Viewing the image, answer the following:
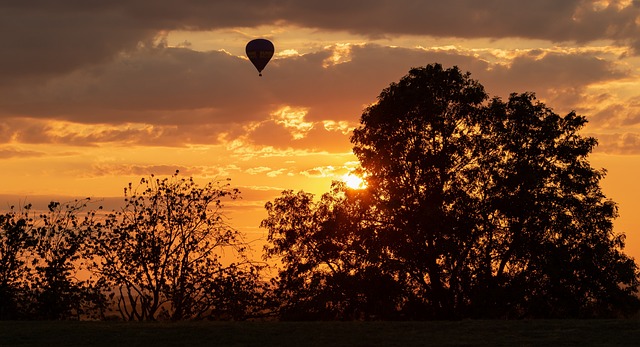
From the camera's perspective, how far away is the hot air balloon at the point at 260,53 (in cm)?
6831

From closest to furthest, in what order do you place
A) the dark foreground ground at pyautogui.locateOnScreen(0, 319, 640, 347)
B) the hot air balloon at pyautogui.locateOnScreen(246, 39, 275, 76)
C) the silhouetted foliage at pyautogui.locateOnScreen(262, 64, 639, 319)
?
the dark foreground ground at pyautogui.locateOnScreen(0, 319, 640, 347)
the silhouetted foliage at pyautogui.locateOnScreen(262, 64, 639, 319)
the hot air balloon at pyautogui.locateOnScreen(246, 39, 275, 76)

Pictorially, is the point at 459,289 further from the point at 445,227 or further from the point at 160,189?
the point at 160,189

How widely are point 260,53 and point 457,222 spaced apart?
28.4 metres

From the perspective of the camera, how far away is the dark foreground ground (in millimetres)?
26875

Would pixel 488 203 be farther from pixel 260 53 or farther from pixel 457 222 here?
pixel 260 53

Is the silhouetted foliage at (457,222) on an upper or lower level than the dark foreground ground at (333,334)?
upper

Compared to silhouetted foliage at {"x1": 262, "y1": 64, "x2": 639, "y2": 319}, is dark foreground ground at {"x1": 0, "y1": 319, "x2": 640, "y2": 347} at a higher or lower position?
lower

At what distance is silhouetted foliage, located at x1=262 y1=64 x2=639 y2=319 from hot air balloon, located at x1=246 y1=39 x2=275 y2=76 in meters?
22.2

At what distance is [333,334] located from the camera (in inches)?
1128

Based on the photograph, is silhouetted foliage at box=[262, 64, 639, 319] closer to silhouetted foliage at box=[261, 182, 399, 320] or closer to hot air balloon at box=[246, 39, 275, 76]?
silhouetted foliage at box=[261, 182, 399, 320]

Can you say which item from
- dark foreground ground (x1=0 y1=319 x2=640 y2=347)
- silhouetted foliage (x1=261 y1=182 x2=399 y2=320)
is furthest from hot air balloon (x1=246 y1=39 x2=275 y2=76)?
dark foreground ground (x1=0 y1=319 x2=640 y2=347)

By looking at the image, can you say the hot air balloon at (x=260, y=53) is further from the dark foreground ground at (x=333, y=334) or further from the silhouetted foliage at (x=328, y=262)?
the dark foreground ground at (x=333, y=334)

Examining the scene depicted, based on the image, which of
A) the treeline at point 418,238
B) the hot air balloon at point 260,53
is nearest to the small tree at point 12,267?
the treeline at point 418,238

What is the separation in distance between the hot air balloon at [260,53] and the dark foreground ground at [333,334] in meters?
38.9
